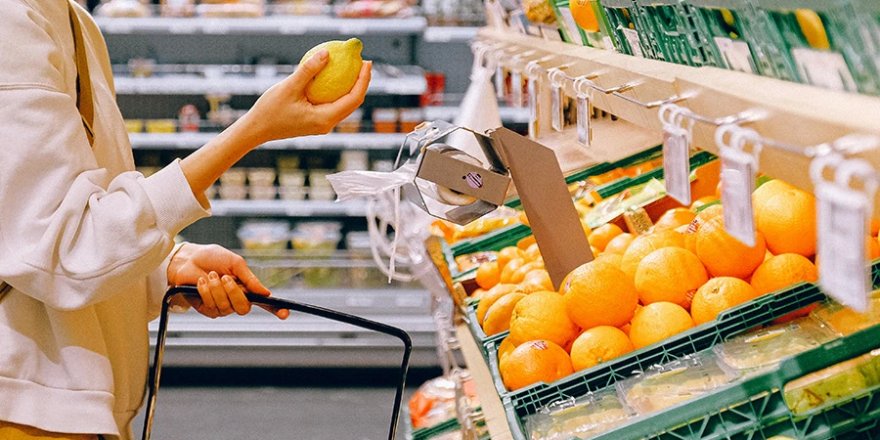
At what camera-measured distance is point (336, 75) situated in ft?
4.71

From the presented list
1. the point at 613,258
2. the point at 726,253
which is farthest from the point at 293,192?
the point at 726,253

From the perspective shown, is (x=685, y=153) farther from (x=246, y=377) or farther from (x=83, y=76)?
(x=246, y=377)

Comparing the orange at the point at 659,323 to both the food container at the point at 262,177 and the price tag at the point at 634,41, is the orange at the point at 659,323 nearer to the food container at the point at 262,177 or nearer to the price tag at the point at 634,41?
the price tag at the point at 634,41

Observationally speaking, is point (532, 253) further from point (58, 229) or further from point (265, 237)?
point (265, 237)

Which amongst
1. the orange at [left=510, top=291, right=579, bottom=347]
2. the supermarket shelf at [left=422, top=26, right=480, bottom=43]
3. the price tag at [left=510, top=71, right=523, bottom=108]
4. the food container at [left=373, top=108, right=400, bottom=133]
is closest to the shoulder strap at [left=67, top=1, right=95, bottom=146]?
the orange at [left=510, top=291, right=579, bottom=347]

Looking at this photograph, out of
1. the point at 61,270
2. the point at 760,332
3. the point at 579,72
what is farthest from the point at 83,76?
the point at 760,332

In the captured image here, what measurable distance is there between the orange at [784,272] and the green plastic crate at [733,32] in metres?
0.43

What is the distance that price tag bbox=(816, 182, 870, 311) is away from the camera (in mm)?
679

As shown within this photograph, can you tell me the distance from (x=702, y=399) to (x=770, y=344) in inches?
8.1

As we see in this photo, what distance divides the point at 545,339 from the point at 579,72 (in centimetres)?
47

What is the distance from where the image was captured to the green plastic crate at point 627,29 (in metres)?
1.46

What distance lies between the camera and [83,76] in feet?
5.11

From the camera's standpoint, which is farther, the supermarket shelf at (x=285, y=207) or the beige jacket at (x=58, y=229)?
the supermarket shelf at (x=285, y=207)

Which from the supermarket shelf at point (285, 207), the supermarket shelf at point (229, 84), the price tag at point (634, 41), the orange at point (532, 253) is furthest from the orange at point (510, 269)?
the supermarket shelf at point (285, 207)
